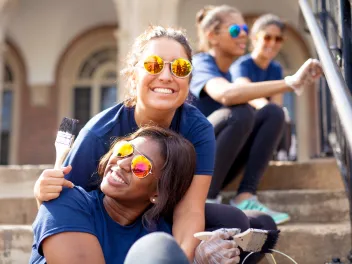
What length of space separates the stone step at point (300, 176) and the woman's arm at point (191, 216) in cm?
152

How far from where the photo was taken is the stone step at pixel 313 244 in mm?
2656

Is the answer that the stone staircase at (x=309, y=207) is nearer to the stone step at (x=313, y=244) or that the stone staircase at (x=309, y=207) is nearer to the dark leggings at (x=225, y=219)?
the stone step at (x=313, y=244)

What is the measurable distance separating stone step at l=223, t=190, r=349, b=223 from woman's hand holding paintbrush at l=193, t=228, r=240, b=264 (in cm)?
146

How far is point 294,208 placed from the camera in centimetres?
307

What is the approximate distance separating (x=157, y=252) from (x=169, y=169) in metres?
0.66

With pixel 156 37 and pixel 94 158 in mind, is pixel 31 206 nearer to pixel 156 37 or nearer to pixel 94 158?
pixel 94 158

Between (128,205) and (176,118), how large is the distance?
0.50 meters

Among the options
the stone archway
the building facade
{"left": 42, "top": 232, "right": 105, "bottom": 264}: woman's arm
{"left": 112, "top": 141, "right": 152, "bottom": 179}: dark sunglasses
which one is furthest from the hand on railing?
the stone archway

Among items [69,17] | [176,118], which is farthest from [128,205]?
[69,17]

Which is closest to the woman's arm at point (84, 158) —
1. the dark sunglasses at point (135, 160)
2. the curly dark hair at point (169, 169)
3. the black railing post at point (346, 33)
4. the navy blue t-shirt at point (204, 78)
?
the curly dark hair at point (169, 169)

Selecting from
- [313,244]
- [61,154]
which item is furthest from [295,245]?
[61,154]

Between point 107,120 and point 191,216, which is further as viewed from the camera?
point 107,120

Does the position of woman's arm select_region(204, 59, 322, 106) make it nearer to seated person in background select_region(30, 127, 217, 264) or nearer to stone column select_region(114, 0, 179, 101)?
seated person in background select_region(30, 127, 217, 264)

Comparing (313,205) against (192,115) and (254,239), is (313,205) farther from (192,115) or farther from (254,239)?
(254,239)
